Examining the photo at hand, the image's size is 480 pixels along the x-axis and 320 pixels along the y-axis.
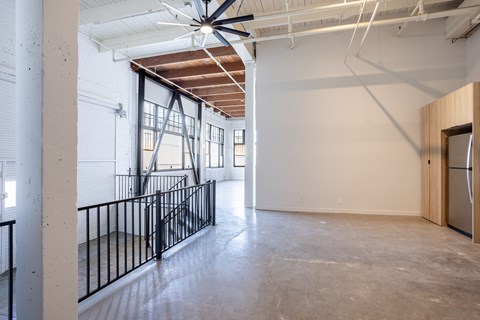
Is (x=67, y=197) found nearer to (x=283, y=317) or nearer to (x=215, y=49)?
(x=283, y=317)

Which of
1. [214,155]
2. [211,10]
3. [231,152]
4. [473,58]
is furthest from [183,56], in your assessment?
[231,152]

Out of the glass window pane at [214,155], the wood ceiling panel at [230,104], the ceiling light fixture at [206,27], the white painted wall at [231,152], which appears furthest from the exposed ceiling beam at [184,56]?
the white painted wall at [231,152]

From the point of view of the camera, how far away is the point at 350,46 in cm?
602

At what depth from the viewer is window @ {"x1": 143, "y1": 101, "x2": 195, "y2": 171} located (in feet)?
27.9

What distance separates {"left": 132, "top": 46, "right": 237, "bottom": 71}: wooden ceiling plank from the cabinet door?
4788 mm

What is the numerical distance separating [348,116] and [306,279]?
4.54m

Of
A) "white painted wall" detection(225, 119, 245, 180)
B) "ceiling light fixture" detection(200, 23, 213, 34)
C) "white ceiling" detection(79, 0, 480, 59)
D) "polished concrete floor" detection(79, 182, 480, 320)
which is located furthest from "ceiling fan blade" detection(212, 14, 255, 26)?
"white painted wall" detection(225, 119, 245, 180)

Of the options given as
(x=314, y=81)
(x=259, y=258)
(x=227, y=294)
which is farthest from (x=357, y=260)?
(x=314, y=81)

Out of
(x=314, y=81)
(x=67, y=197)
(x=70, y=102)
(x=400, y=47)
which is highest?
(x=400, y=47)

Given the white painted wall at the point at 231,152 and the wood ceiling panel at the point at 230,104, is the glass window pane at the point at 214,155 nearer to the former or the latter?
the white painted wall at the point at 231,152

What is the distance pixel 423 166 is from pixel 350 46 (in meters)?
3.28

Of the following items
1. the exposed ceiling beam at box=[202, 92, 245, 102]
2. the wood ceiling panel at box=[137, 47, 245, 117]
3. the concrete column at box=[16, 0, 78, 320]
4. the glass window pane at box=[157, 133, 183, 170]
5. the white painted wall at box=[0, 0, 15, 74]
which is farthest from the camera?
the exposed ceiling beam at box=[202, 92, 245, 102]

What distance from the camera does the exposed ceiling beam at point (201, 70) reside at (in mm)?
7713

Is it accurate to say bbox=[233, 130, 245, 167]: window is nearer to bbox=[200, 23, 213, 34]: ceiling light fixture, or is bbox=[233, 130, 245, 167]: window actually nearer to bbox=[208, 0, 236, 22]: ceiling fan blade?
bbox=[200, 23, 213, 34]: ceiling light fixture
